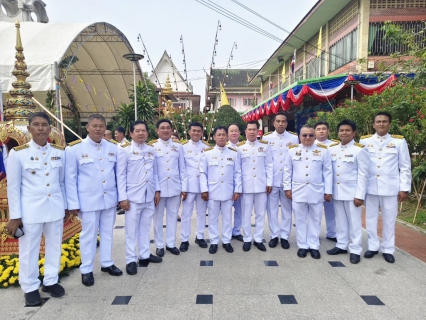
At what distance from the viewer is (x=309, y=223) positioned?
3.57m

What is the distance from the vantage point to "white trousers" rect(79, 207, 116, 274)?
114 inches

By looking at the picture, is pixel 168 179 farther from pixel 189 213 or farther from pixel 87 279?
pixel 87 279

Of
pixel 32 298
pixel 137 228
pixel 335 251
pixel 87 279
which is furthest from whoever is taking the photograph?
pixel 335 251

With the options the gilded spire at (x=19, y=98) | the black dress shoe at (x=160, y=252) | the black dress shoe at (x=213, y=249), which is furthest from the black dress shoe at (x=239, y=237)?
the gilded spire at (x=19, y=98)

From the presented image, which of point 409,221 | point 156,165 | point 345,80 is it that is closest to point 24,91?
point 156,165

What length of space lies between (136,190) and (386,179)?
8.82 feet

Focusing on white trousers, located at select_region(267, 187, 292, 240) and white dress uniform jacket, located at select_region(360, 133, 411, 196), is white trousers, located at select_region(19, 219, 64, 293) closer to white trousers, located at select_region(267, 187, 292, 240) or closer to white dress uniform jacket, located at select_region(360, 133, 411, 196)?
white trousers, located at select_region(267, 187, 292, 240)

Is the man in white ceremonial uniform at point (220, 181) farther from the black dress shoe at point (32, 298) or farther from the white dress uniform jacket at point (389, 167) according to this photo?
the black dress shoe at point (32, 298)

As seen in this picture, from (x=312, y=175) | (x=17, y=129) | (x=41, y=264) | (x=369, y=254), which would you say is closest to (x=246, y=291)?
(x=312, y=175)

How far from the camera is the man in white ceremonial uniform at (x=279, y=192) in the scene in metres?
3.87

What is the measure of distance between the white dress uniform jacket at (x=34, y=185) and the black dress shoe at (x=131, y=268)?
2.85ft

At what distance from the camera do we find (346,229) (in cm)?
356

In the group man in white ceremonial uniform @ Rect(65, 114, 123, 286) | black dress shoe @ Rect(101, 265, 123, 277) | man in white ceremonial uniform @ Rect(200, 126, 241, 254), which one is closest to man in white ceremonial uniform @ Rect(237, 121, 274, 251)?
man in white ceremonial uniform @ Rect(200, 126, 241, 254)

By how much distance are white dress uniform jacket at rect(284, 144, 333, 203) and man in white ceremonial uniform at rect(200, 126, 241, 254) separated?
71 centimetres
